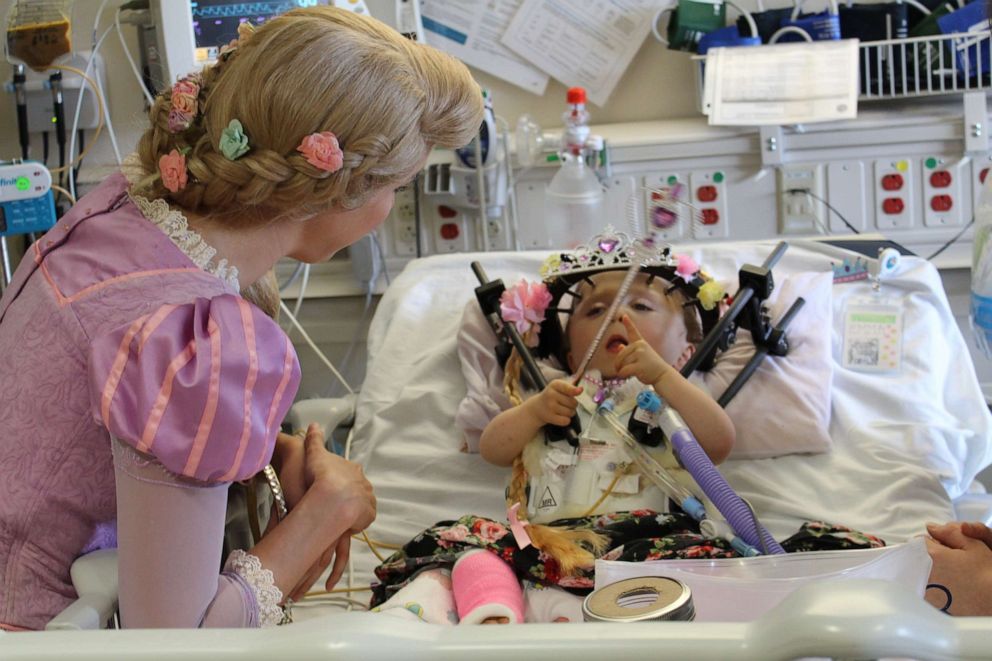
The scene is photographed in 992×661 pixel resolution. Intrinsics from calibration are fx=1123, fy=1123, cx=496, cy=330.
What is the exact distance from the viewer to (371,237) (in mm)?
3160

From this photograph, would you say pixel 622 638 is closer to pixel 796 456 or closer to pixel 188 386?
pixel 188 386

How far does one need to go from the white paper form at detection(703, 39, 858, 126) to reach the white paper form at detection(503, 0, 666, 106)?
338mm

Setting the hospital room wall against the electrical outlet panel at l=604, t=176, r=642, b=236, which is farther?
the hospital room wall

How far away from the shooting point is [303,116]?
125 cm

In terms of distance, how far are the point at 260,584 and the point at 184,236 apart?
41 centimetres

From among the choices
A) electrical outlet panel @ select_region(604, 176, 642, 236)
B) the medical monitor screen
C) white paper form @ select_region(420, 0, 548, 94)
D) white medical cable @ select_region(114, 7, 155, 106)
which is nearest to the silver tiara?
electrical outlet panel @ select_region(604, 176, 642, 236)

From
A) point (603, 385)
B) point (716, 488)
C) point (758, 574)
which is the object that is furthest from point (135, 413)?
point (603, 385)

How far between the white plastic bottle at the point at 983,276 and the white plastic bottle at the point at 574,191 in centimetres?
120

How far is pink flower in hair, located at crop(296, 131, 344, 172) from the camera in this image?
1.23m

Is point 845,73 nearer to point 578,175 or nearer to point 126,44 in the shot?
point 578,175

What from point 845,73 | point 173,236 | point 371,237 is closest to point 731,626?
point 173,236

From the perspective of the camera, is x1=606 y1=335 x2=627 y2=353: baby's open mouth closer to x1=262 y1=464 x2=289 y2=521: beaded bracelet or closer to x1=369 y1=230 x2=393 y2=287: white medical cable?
x1=262 y1=464 x2=289 y2=521: beaded bracelet

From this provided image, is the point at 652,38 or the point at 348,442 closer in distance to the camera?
the point at 348,442

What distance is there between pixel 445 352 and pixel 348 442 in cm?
29
